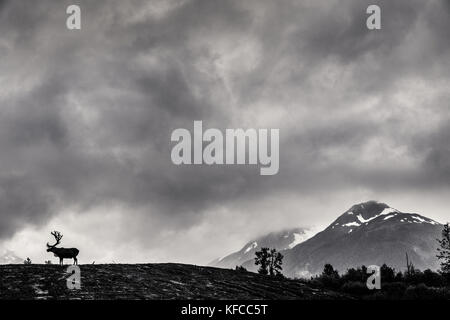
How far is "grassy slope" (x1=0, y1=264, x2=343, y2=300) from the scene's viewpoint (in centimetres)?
2388

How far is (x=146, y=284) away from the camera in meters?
27.4

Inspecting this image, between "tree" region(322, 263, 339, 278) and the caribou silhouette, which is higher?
the caribou silhouette

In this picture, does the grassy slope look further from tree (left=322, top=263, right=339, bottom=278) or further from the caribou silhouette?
tree (left=322, top=263, right=339, bottom=278)

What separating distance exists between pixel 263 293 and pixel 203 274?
5602 millimetres

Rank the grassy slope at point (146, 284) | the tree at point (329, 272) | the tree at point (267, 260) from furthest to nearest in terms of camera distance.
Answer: the tree at point (267, 260), the tree at point (329, 272), the grassy slope at point (146, 284)

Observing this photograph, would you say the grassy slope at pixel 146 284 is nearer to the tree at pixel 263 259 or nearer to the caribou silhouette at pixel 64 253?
the caribou silhouette at pixel 64 253

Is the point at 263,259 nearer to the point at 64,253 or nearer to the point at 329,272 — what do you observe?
the point at 329,272

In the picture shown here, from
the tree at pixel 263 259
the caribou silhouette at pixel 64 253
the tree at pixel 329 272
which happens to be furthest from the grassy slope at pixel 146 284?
the tree at pixel 263 259

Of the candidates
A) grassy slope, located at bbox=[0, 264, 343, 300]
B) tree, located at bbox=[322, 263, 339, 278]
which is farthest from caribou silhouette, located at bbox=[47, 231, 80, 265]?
tree, located at bbox=[322, 263, 339, 278]

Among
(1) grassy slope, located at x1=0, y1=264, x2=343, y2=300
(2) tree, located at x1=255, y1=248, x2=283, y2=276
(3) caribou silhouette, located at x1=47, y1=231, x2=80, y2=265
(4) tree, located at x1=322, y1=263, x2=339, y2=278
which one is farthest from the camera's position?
(2) tree, located at x1=255, y1=248, x2=283, y2=276

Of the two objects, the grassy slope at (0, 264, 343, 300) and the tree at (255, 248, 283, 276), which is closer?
the grassy slope at (0, 264, 343, 300)

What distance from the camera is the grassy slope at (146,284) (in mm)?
23875
